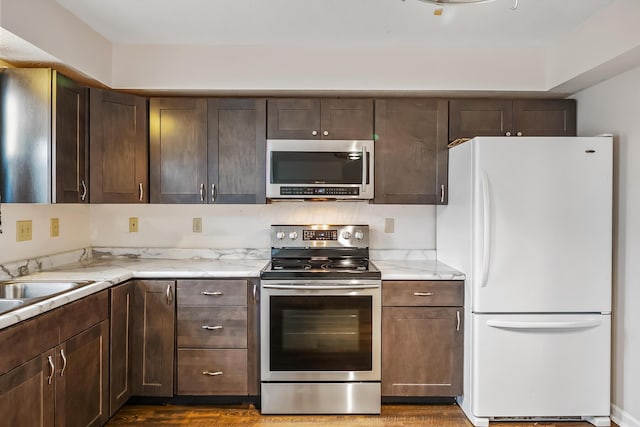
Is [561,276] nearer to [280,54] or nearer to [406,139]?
[406,139]

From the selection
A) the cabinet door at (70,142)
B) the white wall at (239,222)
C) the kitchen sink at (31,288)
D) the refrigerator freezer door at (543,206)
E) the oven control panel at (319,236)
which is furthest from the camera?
the white wall at (239,222)

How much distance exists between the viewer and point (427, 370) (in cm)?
262

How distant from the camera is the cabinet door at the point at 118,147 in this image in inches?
103

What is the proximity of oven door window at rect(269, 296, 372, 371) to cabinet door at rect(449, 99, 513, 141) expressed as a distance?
1306 millimetres

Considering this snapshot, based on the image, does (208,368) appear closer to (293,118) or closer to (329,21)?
(293,118)

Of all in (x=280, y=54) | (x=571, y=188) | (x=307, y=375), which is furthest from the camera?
(x=280, y=54)

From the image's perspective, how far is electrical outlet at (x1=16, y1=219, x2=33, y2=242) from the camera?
2471 millimetres

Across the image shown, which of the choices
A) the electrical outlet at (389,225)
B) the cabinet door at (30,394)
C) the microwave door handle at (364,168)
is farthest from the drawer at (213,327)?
the electrical outlet at (389,225)

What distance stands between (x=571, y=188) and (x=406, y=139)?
1.03 meters

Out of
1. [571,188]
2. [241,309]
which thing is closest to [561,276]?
[571,188]

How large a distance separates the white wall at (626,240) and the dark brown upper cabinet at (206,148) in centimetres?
215

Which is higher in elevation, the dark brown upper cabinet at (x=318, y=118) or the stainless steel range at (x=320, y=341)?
the dark brown upper cabinet at (x=318, y=118)

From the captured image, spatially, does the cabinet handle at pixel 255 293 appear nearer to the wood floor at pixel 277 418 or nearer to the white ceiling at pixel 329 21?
the wood floor at pixel 277 418

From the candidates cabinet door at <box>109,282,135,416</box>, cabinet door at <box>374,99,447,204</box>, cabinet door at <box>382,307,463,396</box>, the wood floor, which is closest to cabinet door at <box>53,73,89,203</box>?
cabinet door at <box>109,282,135,416</box>
